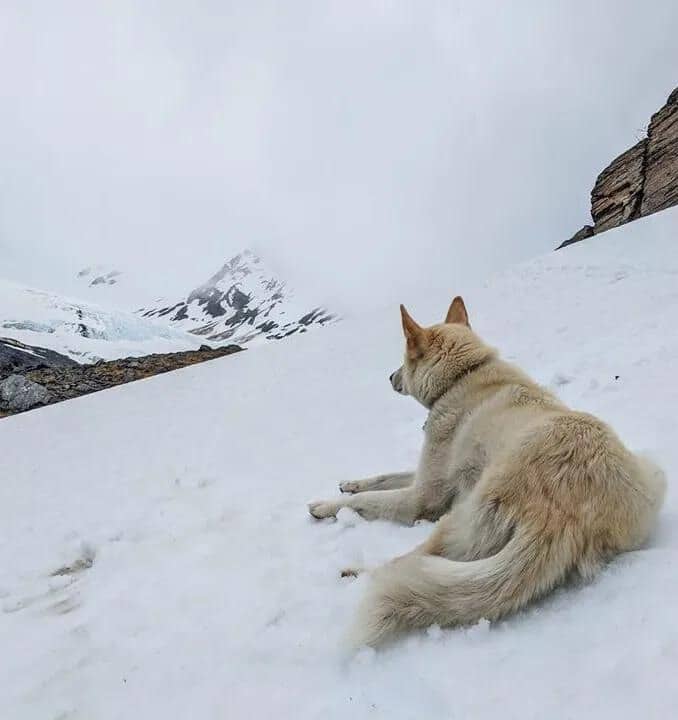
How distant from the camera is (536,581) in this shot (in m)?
1.97

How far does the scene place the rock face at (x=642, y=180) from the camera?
70.5 ft

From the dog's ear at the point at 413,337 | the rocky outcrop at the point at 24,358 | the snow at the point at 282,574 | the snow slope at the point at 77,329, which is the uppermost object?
the snow slope at the point at 77,329

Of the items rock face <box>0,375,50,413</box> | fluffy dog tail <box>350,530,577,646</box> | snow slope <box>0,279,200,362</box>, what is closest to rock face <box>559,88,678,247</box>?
fluffy dog tail <box>350,530,577,646</box>

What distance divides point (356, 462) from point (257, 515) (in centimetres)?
150

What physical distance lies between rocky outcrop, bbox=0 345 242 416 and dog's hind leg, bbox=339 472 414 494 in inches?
614

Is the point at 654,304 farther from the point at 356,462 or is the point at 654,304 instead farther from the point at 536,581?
the point at 536,581

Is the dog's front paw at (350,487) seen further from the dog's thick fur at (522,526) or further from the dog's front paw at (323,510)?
the dog's thick fur at (522,526)

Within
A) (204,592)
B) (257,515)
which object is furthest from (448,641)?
(257,515)

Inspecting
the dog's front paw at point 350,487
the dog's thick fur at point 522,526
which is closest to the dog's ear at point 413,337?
the dog's thick fur at point 522,526

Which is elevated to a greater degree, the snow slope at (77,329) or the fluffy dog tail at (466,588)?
the snow slope at (77,329)

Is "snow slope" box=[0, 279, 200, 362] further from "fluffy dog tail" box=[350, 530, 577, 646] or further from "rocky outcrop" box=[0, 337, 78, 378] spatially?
"fluffy dog tail" box=[350, 530, 577, 646]

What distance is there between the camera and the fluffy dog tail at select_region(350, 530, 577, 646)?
195cm

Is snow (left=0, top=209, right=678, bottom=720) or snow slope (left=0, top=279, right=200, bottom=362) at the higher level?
snow slope (left=0, top=279, right=200, bottom=362)

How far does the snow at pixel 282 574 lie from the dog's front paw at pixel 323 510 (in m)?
0.08
